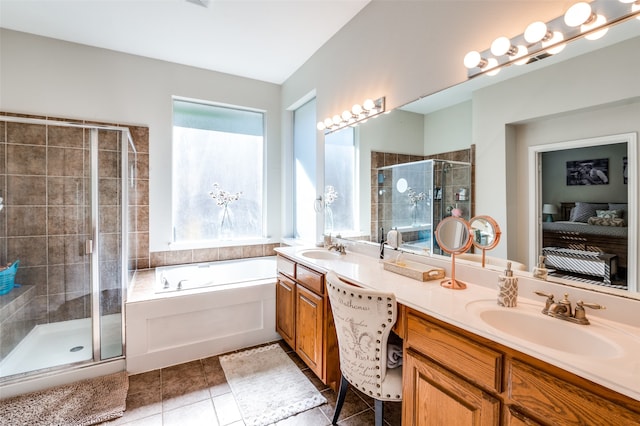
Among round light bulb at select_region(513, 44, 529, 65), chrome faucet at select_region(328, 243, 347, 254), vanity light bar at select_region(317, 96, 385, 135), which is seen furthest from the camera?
chrome faucet at select_region(328, 243, 347, 254)

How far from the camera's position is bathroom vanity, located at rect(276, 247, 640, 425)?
0.78m

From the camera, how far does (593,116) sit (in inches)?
45.8

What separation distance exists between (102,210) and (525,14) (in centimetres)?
300

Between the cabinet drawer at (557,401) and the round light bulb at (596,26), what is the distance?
128cm

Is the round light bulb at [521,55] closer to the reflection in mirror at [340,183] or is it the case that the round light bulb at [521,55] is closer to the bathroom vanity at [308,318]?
the reflection in mirror at [340,183]

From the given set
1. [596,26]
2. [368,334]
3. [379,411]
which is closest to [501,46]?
[596,26]

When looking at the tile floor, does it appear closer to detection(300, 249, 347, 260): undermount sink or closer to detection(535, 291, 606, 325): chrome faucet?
detection(300, 249, 347, 260): undermount sink

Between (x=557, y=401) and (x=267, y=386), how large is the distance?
1.79 meters

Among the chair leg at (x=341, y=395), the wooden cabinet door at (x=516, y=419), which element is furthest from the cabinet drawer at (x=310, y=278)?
the wooden cabinet door at (x=516, y=419)

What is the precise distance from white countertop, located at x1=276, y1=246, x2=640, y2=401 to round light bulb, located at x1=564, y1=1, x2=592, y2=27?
44.3 inches

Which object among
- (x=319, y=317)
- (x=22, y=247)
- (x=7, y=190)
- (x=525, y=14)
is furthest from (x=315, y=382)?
(x=7, y=190)

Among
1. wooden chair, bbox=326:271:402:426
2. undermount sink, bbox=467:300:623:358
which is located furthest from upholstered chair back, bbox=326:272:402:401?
undermount sink, bbox=467:300:623:358

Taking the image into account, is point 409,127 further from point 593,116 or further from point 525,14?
point 593,116

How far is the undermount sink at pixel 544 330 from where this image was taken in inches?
38.5
